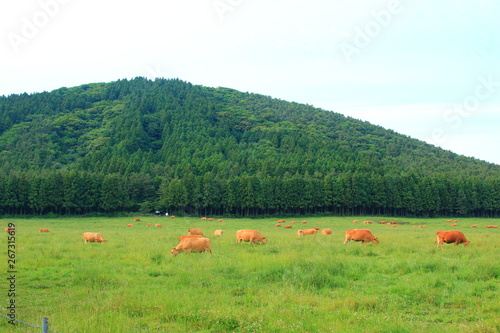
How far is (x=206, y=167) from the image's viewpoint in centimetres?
11756

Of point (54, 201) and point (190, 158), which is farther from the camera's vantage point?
point (190, 158)

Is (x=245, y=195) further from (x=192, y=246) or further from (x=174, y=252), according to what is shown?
(x=174, y=252)

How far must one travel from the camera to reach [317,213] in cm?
8525

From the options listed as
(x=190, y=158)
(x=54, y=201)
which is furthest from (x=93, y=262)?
(x=190, y=158)

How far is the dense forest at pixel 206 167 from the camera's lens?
79.0 m

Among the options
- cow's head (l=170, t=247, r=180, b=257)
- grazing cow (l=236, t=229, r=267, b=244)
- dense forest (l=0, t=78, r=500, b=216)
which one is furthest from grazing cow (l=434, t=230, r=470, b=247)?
dense forest (l=0, t=78, r=500, b=216)

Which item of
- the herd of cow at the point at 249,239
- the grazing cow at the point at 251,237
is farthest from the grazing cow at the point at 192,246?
the grazing cow at the point at 251,237

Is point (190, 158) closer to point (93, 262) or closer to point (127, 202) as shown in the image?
point (127, 202)

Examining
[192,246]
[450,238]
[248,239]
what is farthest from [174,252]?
[450,238]

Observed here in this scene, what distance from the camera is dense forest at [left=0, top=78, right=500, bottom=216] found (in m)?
79.0

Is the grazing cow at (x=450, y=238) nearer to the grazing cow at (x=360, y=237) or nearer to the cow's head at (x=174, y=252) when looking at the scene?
the grazing cow at (x=360, y=237)

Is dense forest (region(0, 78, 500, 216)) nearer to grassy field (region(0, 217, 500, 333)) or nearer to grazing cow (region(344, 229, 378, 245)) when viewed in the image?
grazing cow (region(344, 229, 378, 245))

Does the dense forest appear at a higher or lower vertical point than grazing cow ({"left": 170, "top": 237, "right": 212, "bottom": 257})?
higher

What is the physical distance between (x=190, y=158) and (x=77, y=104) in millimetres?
98052
